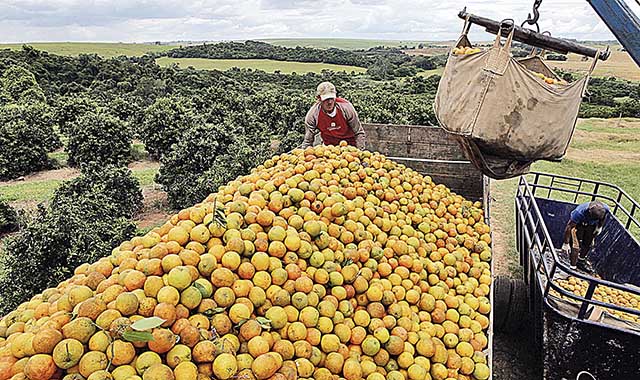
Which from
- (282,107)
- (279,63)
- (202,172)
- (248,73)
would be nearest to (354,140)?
(202,172)

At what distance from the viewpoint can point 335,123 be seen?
5.59 m

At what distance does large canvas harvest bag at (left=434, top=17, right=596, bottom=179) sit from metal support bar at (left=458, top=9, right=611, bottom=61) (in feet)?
0.80

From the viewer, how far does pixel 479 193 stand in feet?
18.1

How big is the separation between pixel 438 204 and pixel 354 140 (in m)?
1.79

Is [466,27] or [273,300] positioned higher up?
[466,27]

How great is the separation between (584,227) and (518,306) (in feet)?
3.80

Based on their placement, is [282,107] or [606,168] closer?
[606,168]

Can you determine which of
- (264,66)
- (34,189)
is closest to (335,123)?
(34,189)

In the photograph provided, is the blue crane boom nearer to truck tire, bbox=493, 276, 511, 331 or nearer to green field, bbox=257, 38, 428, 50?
truck tire, bbox=493, 276, 511, 331

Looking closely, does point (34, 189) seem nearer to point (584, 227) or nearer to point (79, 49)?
point (584, 227)

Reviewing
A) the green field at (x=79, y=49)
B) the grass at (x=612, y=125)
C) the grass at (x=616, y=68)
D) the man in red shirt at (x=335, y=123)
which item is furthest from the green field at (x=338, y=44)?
the man in red shirt at (x=335, y=123)

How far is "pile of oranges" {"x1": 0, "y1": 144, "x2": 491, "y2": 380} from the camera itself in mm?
1797

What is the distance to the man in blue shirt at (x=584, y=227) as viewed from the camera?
4707mm

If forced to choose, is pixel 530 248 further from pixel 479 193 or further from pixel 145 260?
pixel 145 260
